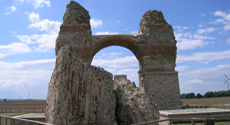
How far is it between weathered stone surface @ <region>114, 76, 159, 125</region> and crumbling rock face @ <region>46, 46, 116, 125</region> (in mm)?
477

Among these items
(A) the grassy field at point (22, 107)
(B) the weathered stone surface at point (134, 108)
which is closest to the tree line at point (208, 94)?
(A) the grassy field at point (22, 107)

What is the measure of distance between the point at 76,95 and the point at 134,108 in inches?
74.4

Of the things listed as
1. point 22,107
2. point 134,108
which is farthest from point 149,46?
point 22,107

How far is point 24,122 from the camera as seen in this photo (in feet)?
11.6

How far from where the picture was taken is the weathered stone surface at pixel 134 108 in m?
5.64

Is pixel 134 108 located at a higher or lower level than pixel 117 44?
lower

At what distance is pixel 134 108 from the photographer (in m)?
5.75

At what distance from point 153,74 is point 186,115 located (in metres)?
4.62

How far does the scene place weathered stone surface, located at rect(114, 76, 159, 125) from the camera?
5.64 meters

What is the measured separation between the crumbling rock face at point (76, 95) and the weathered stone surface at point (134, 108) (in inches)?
18.8

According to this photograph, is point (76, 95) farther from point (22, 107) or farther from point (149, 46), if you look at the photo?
point (22, 107)

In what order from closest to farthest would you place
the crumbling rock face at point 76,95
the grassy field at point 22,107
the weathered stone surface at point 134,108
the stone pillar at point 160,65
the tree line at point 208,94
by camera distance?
the crumbling rock face at point 76,95, the weathered stone surface at point 134,108, the stone pillar at point 160,65, the grassy field at point 22,107, the tree line at point 208,94

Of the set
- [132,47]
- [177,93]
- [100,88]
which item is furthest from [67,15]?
[100,88]

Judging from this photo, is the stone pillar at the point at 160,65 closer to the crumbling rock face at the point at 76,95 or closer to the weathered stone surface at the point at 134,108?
the weathered stone surface at the point at 134,108
